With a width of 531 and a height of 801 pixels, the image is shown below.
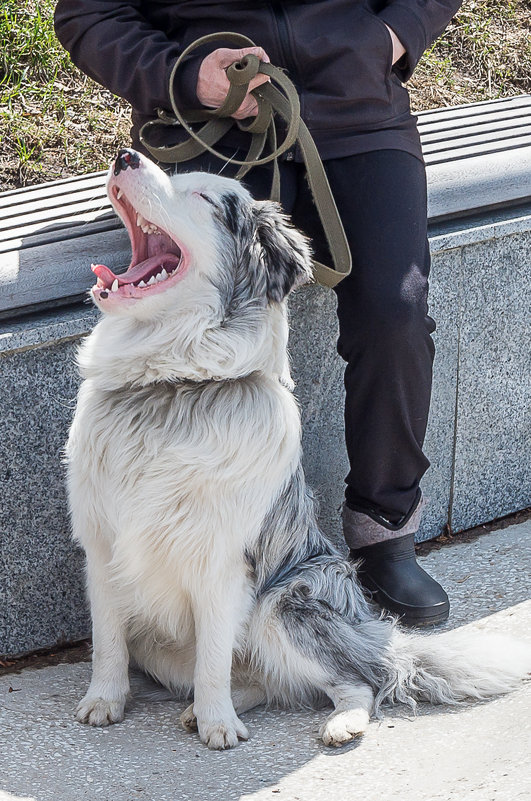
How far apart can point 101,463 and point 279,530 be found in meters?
0.52

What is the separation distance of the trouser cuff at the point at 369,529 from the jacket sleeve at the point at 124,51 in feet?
4.51

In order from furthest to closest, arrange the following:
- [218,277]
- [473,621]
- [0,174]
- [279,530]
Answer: [0,174]
[473,621]
[279,530]
[218,277]

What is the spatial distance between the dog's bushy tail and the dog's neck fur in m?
0.89

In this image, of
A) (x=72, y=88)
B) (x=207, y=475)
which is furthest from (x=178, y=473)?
(x=72, y=88)

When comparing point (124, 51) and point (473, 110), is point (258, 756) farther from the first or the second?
point (473, 110)

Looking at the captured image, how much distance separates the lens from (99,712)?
2719mm

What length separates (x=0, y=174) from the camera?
4355 mm

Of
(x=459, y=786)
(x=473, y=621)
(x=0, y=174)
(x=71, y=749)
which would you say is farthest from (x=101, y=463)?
(x=0, y=174)

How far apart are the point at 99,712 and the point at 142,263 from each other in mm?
1205

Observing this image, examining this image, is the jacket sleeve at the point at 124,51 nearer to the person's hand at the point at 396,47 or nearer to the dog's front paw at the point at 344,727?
the person's hand at the point at 396,47

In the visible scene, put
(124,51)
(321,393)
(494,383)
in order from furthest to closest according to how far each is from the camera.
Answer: (494,383)
(321,393)
(124,51)

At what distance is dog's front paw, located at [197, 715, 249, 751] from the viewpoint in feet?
8.54

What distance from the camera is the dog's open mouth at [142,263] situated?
2.53 m

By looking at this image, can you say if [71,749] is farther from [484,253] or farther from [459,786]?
[484,253]
